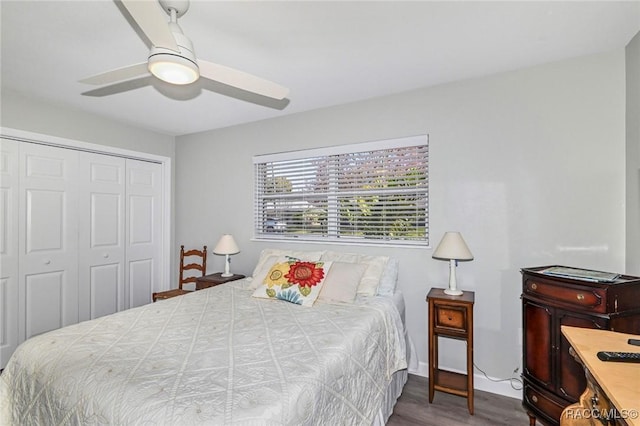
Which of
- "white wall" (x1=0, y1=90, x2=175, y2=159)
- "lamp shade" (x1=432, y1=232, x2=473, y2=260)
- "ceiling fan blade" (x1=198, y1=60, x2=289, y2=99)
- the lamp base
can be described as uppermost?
"white wall" (x1=0, y1=90, x2=175, y2=159)

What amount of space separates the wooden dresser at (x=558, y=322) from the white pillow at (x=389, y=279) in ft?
3.03

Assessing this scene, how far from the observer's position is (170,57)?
1.44m

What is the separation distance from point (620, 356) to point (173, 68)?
2.14m

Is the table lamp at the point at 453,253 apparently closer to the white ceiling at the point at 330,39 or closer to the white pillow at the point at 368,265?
the white pillow at the point at 368,265

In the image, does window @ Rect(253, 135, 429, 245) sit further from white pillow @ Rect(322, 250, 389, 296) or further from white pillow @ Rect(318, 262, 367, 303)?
white pillow @ Rect(318, 262, 367, 303)

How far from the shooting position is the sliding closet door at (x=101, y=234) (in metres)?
3.39

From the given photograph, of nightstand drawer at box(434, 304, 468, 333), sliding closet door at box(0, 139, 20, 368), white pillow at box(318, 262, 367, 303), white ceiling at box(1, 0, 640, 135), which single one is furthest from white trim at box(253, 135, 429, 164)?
sliding closet door at box(0, 139, 20, 368)

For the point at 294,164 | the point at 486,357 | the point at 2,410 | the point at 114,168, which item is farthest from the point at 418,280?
the point at 114,168

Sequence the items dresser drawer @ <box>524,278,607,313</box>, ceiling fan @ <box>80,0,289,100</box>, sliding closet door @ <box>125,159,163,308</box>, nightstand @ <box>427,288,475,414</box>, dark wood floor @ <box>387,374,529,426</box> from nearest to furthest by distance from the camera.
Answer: ceiling fan @ <box>80,0,289,100</box> → dresser drawer @ <box>524,278,607,313</box> → dark wood floor @ <box>387,374,529,426</box> → nightstand @ <box>427,288,475,414</box> → sliding closet door @ <box>125,159,163,308</box>

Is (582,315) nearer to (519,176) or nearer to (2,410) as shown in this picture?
(519,176)

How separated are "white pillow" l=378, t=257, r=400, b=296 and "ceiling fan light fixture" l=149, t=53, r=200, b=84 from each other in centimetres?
199

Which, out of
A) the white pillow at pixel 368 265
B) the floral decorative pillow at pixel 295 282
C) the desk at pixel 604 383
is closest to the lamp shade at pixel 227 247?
the floral decorative pillow at pixel 295 282

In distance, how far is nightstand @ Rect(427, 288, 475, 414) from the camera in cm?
220

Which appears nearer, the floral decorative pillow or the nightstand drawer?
the nightstand drawer
